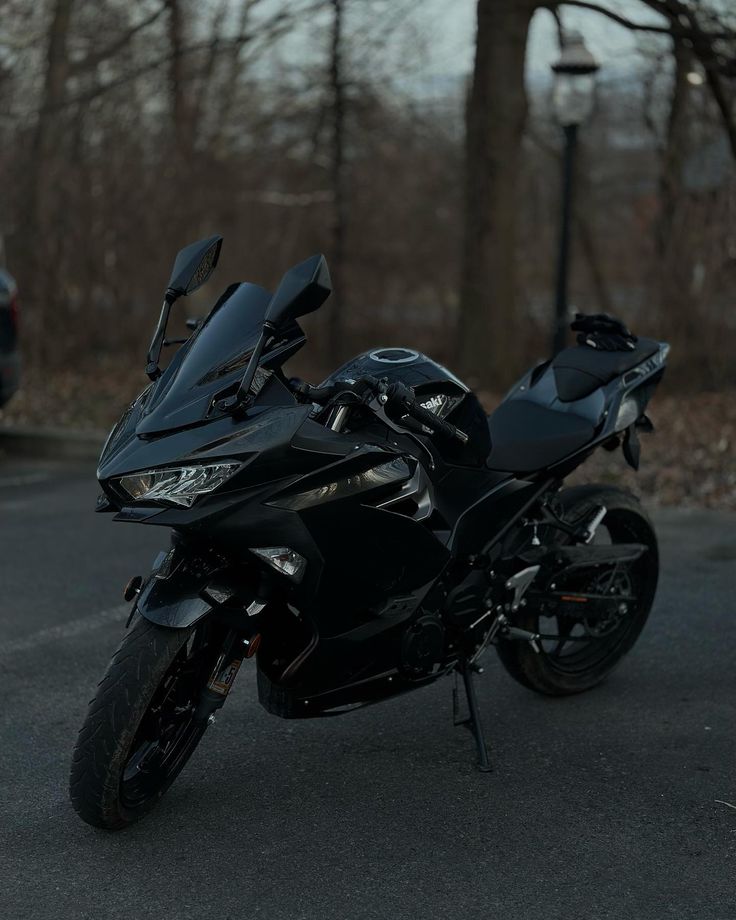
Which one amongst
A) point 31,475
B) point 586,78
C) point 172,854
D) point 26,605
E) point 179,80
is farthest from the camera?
point 179,80

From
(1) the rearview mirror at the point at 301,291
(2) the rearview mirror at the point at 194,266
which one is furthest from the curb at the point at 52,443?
(1) the rearview mirror at the point at 301,291

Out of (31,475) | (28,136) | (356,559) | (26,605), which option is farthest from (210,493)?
(28,136)

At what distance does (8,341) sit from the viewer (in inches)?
355

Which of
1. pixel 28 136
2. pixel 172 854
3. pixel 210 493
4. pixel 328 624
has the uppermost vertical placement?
pixel 210 493

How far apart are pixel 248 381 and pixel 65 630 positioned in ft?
8.19

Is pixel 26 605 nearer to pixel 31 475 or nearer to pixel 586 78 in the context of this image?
pixel 31 475

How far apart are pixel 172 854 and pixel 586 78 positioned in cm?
883

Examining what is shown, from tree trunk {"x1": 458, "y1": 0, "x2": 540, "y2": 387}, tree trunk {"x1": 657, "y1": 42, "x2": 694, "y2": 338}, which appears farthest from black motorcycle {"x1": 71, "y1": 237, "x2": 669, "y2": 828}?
tree trunk {"x1": 458, "y1": 0, "x2": 540, "y2": 387}

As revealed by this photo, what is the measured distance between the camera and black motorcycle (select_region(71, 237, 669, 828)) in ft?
9.88

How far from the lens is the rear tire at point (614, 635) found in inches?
163

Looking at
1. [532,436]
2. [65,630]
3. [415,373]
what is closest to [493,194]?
[65,630]

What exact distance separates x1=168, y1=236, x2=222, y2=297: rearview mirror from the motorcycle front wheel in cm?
A: 89

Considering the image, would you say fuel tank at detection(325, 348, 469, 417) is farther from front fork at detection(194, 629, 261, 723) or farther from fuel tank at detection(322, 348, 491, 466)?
front fork at detection(194, 629, 261, 723)

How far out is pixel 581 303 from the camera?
19.0 m
